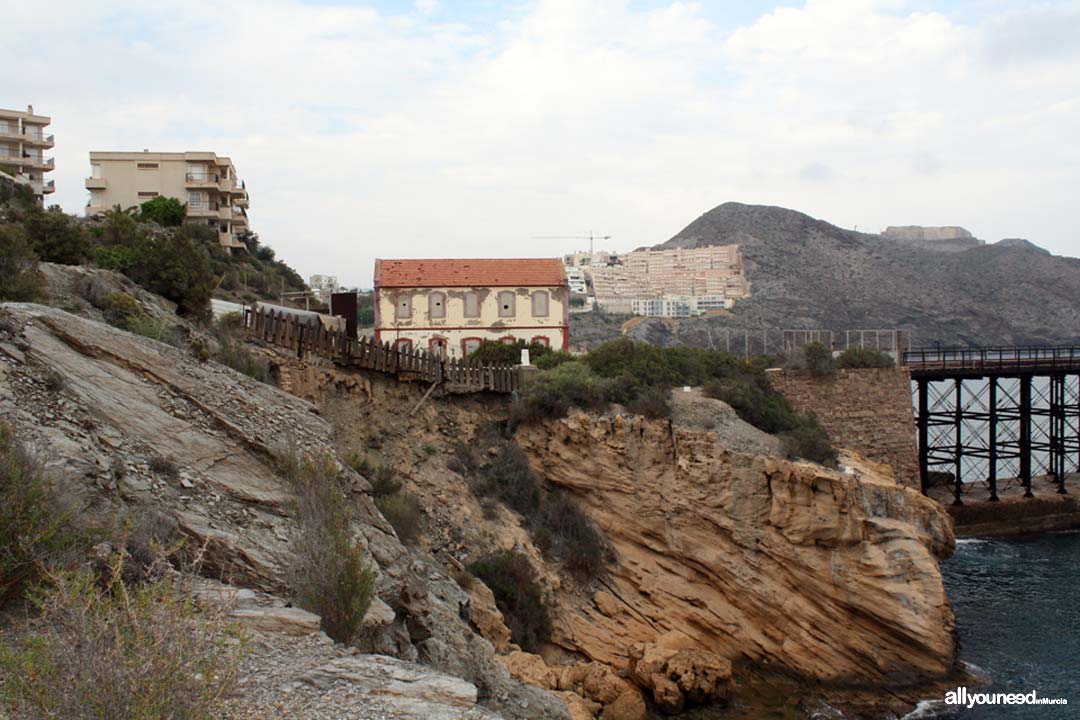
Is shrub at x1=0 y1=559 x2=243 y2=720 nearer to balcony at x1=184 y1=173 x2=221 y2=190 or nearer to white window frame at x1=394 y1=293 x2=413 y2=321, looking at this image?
white window frame at x1=394 y1=293 x2=413 y2=321

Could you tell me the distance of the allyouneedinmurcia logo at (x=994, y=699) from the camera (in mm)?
18672

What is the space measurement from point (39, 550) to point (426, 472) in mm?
13991

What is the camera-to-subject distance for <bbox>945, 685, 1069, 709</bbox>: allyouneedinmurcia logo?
18.7 meters

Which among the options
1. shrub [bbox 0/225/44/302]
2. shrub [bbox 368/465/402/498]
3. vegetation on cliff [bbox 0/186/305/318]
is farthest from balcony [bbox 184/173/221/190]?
shrub [bbox 0/225/44/302]

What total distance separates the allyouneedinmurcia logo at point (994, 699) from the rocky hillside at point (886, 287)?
5427cm

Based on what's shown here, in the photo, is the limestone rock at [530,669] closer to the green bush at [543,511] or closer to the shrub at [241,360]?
the green bush at [543,511]

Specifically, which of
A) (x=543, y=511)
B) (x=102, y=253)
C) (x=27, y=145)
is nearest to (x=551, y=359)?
(x=543, y=511)

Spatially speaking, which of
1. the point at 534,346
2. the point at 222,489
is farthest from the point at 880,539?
the point at 222,489

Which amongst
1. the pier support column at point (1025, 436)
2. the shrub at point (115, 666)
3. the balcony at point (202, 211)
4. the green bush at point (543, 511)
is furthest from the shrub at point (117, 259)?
the pier support column at point (1025, 436)

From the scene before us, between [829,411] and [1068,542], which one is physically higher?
[829,411]

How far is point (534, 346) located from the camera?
2856 cm

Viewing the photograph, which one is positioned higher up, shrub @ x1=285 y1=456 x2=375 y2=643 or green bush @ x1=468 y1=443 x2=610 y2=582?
shrub @ x1=285 y1=456 x2=375 y2=643

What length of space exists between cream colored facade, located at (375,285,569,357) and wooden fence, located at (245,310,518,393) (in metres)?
8.35

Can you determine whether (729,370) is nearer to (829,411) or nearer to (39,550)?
(829,411)
